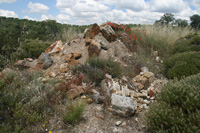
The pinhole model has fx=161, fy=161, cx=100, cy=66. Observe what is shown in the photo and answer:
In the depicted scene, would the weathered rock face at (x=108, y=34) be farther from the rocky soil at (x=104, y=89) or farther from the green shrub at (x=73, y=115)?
the green shrub at (x=73, y=115)

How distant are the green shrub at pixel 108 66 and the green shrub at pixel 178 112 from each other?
1.97 m

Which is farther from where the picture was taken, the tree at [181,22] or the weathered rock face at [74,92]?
the tree at [181,22]

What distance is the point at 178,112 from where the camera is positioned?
8.63 feet

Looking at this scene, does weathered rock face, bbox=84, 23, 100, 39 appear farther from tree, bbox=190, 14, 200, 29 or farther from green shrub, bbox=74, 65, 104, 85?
tree, bbox=190, 14, 200, 29

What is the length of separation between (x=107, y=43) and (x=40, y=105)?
4320 millimetres

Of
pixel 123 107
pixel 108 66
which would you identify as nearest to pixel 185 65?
pixel 108 66

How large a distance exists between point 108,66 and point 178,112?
2758mm

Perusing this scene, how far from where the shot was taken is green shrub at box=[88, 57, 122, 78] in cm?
484

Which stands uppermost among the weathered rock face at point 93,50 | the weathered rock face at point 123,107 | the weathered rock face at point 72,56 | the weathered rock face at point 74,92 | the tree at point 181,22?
the tree at point 181,22

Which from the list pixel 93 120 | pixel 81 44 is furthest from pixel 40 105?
pixel 81 44

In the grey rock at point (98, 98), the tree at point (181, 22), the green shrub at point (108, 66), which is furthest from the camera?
the tree at point (181, 22)

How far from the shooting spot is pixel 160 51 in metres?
8.25

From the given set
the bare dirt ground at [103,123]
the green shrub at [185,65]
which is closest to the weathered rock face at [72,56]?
the bare dirt ground at [103,123]

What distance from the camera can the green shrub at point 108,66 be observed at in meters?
4.84
